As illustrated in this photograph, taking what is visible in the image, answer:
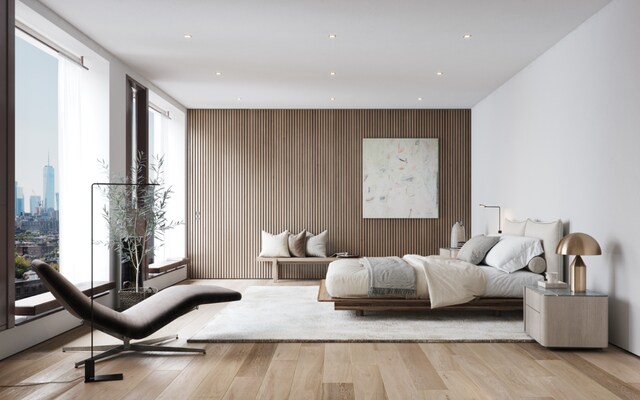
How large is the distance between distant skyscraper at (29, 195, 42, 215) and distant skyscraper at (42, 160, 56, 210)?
0.08 metres

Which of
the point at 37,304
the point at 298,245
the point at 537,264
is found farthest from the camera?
the point at 298,245

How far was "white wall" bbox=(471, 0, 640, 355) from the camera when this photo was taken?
14.3ft

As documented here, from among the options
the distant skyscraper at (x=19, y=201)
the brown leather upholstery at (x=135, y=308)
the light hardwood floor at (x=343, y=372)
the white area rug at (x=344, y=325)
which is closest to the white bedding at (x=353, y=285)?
the white area rug at (x=344, y=325)

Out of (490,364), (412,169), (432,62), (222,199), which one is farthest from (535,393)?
A: (222,199)

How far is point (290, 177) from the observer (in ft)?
30.5

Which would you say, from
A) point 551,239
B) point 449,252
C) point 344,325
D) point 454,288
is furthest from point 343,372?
point 449,252

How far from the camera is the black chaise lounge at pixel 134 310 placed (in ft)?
12.3

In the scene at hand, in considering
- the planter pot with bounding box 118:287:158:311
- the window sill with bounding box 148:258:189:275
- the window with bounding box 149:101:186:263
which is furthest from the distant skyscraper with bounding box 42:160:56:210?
the window with bounding box 149:101:186:263

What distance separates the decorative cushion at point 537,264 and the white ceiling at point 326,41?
83.4 inches

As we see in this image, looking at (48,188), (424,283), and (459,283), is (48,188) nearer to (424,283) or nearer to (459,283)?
(424,283)

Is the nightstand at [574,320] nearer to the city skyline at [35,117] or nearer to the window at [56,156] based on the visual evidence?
the window at [56,156]

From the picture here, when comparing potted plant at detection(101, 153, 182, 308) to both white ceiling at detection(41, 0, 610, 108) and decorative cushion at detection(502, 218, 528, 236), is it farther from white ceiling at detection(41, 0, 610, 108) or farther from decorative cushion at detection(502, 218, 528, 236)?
decorative cushion at detection(502, 218, 528, 236)

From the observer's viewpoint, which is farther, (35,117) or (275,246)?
(275,246)

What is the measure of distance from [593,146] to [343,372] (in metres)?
2.90
